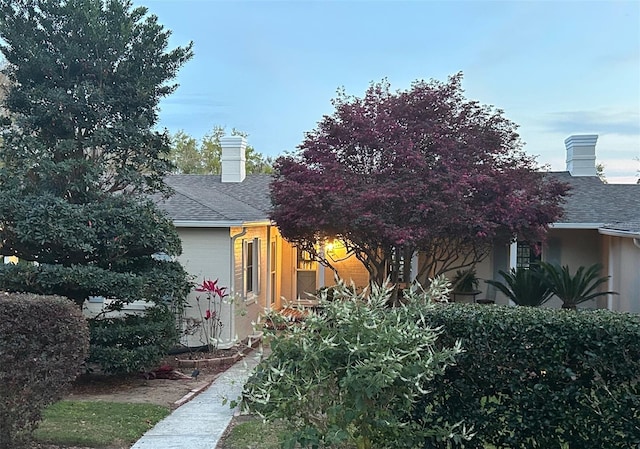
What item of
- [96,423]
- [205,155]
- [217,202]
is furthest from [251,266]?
[205,155]

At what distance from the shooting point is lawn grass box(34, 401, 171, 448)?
5.57 metres

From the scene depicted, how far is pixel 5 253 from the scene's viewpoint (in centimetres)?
815

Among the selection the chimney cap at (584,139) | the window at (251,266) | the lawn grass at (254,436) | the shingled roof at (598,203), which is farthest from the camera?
the chimney cap at (584,139)

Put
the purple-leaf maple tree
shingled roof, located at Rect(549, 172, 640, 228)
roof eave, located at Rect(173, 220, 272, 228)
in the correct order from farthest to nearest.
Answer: shingled roof, located at Rect(549, 172, 640, 228) → roof eave, located at Rect(173, 220, 272, 228) → the purple-leaf maple tree

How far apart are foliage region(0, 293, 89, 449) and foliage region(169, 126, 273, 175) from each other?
34034 mm

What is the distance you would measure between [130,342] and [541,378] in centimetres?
600

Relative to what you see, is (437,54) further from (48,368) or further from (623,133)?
(48,368)

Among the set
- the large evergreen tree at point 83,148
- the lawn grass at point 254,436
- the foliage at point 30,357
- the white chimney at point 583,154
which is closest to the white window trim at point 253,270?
the large evergreen tree at point 83,148

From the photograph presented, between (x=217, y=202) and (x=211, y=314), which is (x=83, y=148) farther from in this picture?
(x=217, y=202)

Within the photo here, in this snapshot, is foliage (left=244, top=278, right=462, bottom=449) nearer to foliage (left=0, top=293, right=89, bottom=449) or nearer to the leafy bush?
foliage (left=0, top=293, right=89, bottom=449)

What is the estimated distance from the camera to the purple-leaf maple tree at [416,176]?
27.7 feet

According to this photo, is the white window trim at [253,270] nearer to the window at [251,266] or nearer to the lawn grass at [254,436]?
the window at [251,266]

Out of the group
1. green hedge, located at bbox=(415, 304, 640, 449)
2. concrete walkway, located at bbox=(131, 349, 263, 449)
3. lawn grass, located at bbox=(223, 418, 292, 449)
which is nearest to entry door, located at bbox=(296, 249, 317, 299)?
concrete walkway, located at bbox=(131, 349, 263, 449)

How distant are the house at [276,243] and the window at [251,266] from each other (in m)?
0.02
